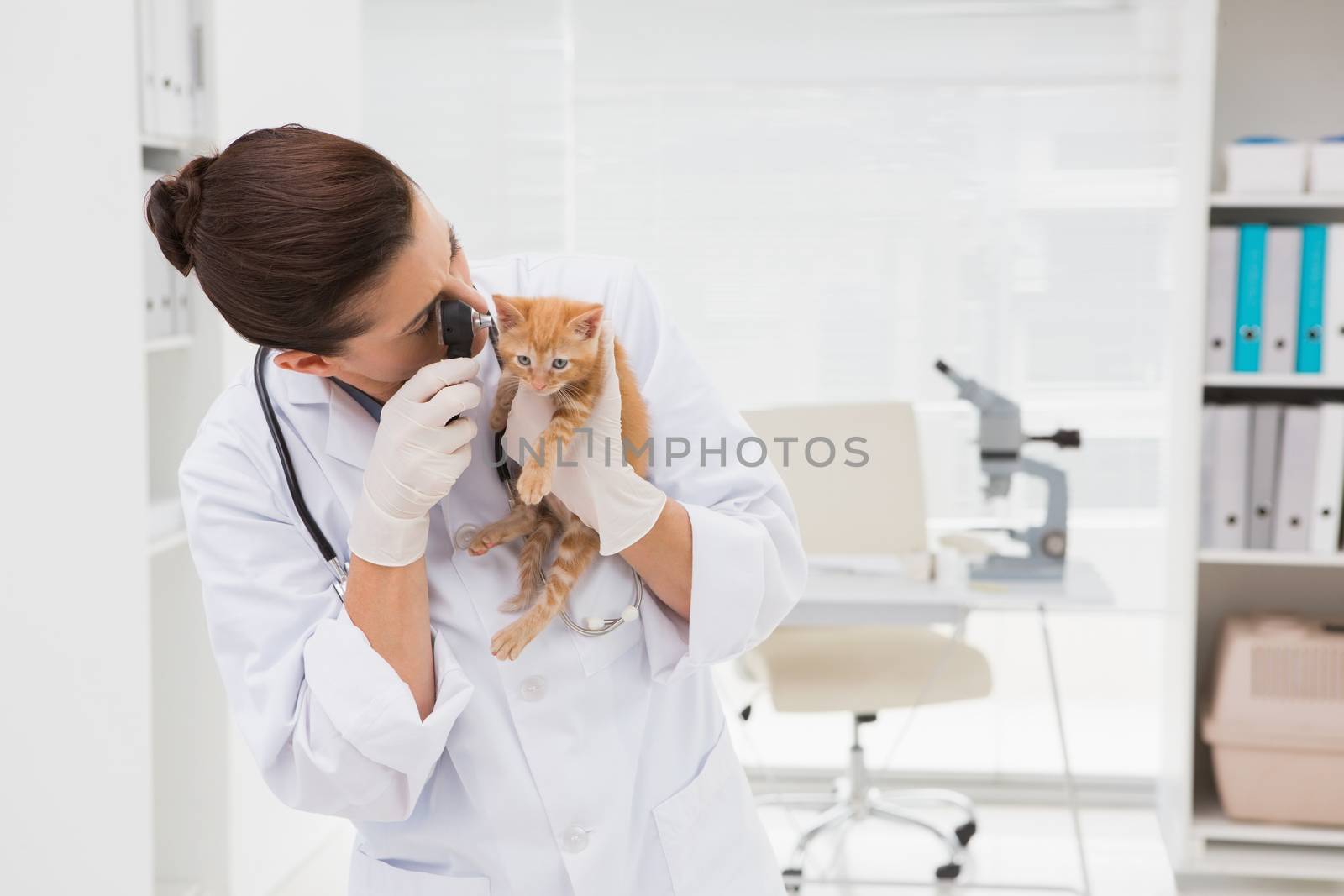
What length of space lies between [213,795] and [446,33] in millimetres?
2164

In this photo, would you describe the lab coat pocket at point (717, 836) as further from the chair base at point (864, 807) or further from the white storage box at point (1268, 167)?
the white storage box at point (1268, 167)

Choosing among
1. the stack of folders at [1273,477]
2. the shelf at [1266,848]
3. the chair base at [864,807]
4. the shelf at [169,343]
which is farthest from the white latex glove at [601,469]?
the shelf at [1266,848]

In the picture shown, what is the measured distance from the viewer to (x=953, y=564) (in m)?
2.79

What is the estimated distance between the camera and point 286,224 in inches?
31.4

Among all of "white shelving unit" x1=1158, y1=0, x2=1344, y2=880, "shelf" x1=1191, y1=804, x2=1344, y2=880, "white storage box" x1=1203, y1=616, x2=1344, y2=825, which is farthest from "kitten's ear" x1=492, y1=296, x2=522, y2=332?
"shelf" x1=1191, y1=804, x2=1344, y2=880

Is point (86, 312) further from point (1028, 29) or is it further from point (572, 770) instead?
point (1028, 29)

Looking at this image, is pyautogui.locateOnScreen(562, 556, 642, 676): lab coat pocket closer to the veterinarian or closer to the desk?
the veterinarian

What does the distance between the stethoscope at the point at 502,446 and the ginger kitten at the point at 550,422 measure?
0.02m

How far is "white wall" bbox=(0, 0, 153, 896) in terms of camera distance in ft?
5.86

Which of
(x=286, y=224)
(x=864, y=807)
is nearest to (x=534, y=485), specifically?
Result: (x=286, y=224)

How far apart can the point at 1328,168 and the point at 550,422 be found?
2.42 m

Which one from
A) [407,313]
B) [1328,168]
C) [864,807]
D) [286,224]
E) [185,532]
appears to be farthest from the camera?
→ [864,807]

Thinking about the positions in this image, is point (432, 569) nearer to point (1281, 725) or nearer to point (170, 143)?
point (170, 143)

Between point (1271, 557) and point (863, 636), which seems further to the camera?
point (863, 636)
